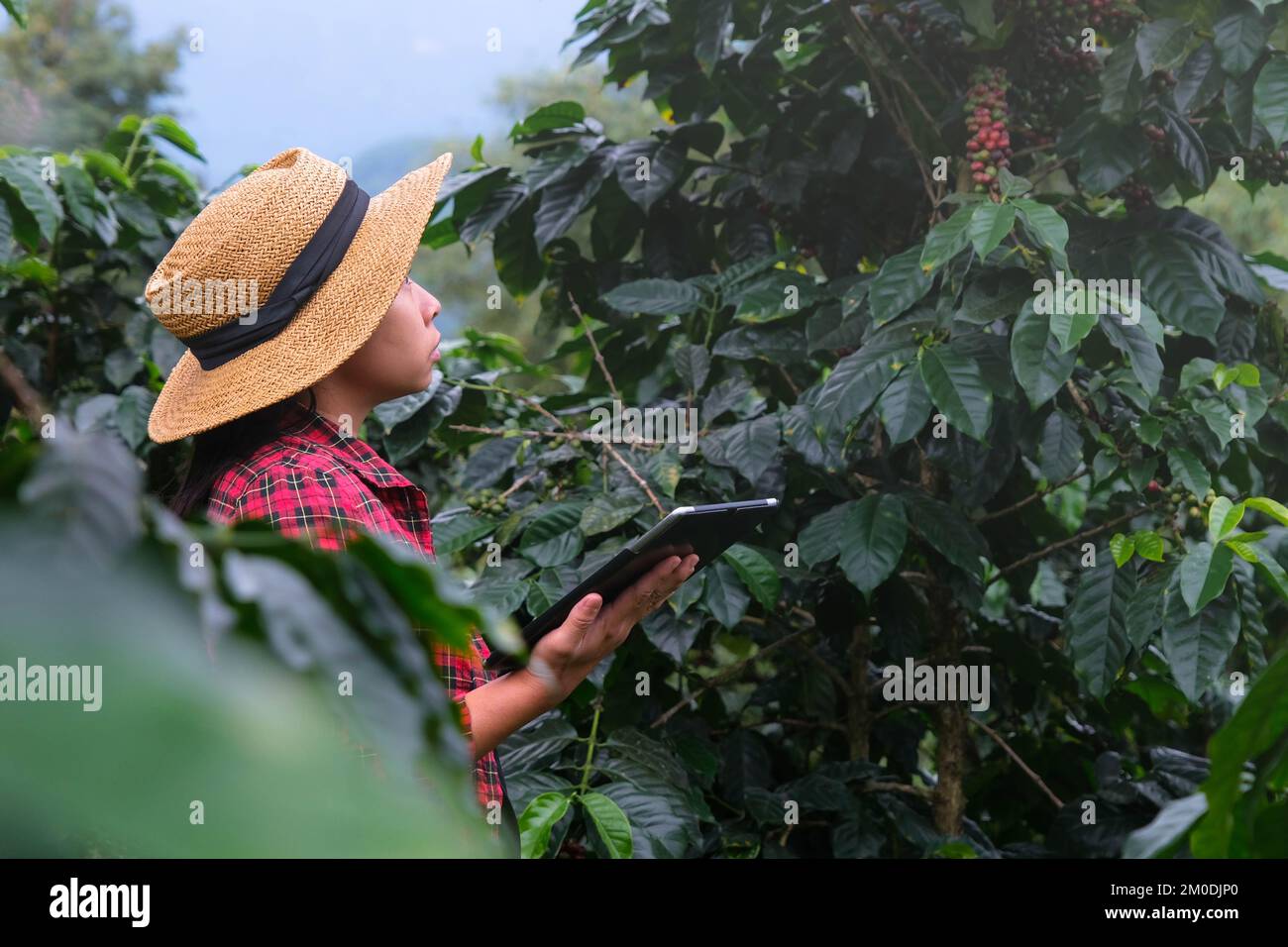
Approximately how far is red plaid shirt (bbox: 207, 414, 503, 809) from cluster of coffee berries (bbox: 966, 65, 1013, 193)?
0.81m

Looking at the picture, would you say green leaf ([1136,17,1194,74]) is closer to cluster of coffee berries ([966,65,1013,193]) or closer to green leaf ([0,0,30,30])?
cluster of coffee berries ([966,65,1013,193])

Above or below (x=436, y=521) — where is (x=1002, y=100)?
above

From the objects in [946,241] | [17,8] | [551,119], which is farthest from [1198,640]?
[17,8]

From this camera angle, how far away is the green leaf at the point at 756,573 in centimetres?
134

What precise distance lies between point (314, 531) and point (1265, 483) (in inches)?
51.5

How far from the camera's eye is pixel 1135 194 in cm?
157

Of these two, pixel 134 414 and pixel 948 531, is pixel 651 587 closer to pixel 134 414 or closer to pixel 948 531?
pixel 948 531

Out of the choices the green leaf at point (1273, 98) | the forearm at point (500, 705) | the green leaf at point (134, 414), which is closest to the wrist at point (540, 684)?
the forearm at point (500, 705)

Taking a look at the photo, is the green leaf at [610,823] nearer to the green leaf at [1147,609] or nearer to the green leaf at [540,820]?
the green leaf at [540,820]

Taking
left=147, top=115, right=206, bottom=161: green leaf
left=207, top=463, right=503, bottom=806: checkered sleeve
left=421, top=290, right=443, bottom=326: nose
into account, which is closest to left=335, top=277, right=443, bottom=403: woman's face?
left=421, top=290, right=443, bottom=326: nose

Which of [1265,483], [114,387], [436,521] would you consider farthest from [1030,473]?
[114,387]

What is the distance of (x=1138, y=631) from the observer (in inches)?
50.3
